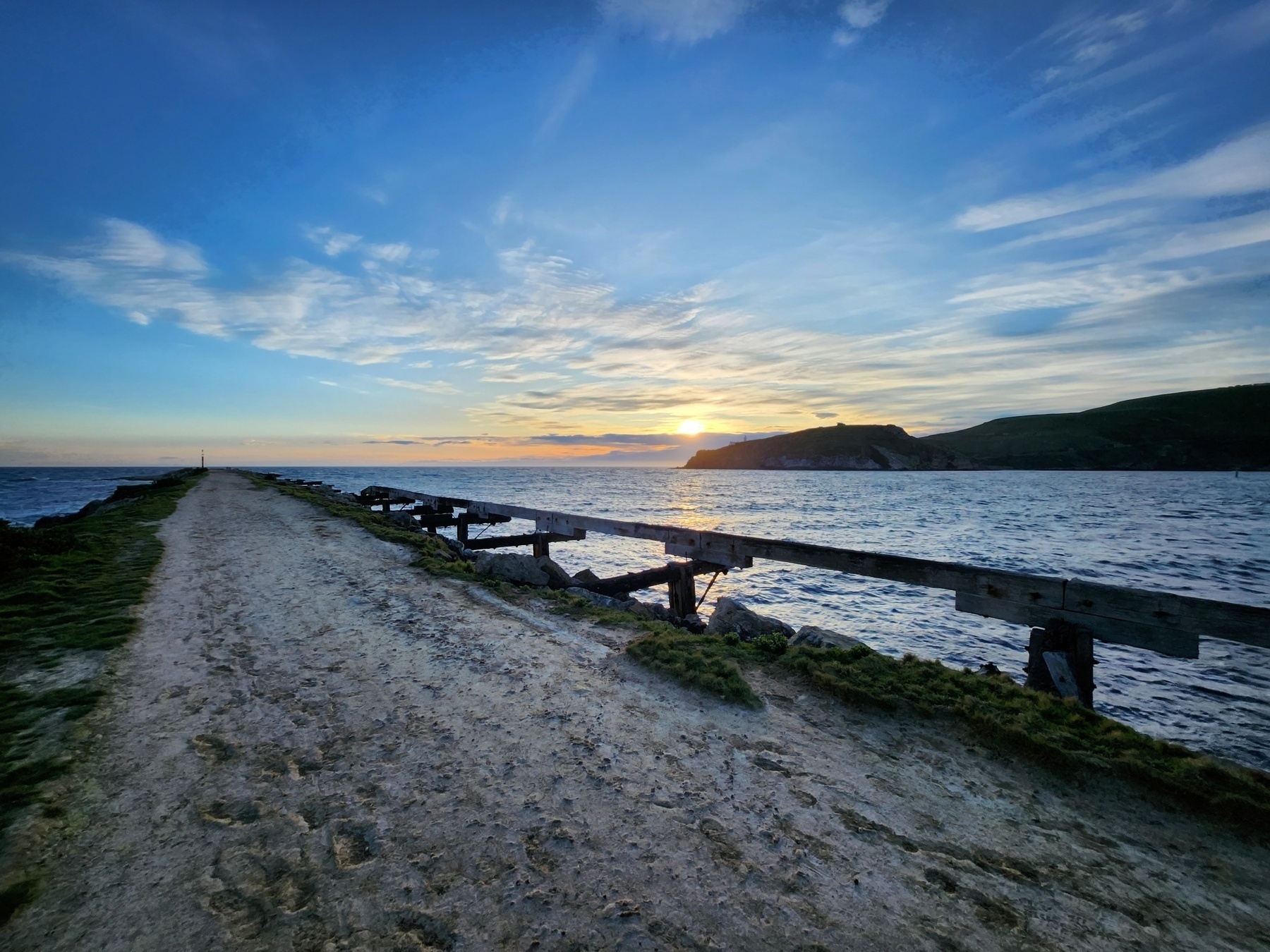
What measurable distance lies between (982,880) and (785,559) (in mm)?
6240

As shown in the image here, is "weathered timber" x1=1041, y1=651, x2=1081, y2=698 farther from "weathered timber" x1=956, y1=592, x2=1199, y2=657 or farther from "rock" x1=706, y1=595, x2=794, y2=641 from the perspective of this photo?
"rock" x1=706, y1=595, x2=794, y2=641

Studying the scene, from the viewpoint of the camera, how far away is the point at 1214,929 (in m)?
2.73

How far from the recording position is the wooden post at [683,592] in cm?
1245

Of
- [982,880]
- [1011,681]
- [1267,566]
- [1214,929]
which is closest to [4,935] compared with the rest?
[982,880]

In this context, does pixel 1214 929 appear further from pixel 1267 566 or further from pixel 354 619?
pixel 1267 566

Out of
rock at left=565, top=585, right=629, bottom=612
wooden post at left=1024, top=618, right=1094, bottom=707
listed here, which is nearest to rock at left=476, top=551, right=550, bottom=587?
rock at left=565, top=585, right=629, bottom=612

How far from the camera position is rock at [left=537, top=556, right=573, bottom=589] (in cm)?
1221

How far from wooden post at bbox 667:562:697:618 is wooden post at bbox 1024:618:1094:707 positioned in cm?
705

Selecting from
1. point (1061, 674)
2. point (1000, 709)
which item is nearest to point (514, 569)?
point (1000, 709)

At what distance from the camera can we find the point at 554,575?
40.7 feet

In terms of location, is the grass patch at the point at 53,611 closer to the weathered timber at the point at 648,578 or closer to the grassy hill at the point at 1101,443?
the weathered timber at the point at 648,578

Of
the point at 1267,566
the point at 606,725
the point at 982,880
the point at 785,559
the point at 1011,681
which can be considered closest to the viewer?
the point at 982,880

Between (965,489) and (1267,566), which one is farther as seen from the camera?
(965,489)

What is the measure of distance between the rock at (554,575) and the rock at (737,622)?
4165 millimetres
